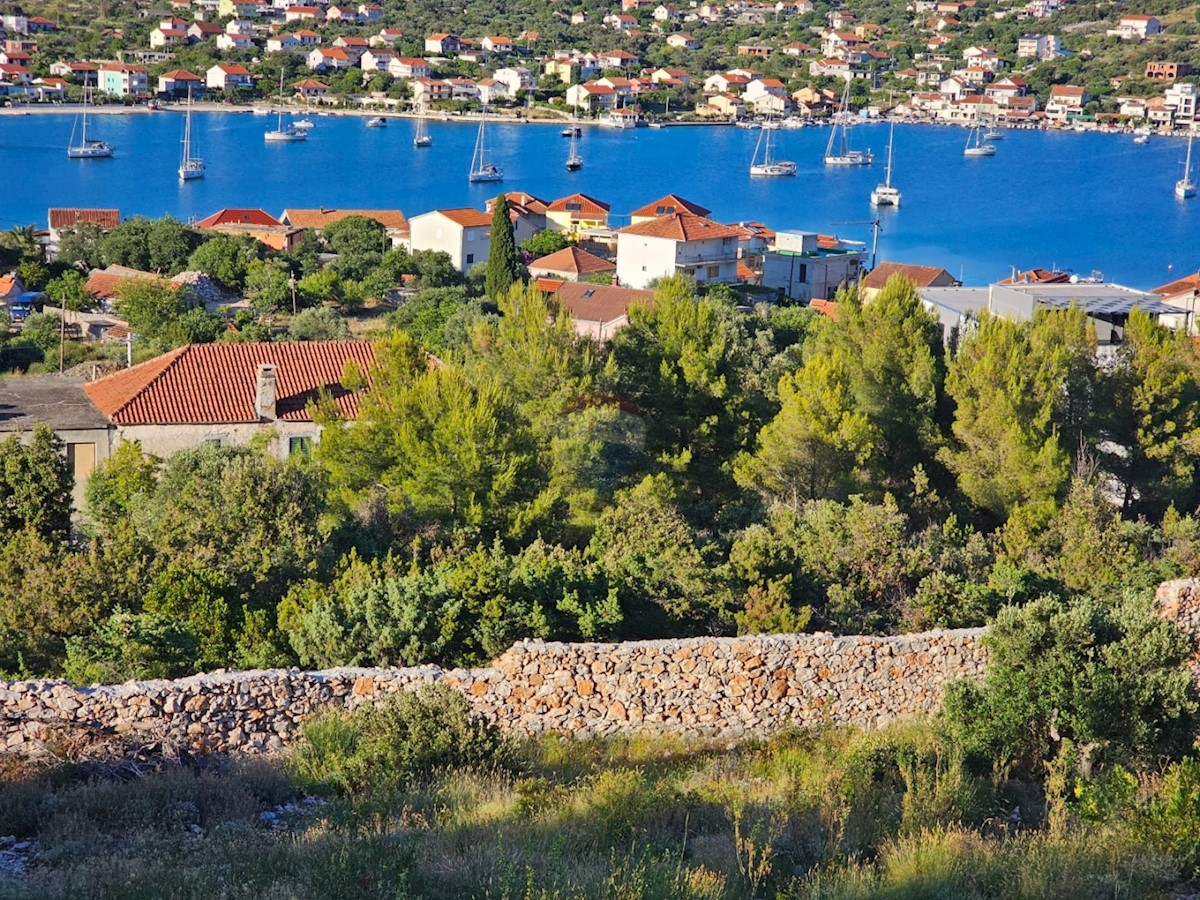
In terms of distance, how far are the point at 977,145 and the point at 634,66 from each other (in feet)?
135

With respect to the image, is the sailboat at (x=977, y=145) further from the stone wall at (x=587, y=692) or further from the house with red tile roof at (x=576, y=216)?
the stone wall at (x=587, y=692)

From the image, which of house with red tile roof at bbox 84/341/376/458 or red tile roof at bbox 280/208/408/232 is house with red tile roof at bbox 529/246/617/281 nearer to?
red tile roof at bbox 280/208/408/232

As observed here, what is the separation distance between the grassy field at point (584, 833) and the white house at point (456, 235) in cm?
4515

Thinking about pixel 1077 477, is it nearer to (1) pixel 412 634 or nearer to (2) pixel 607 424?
(2) pixel 607 424

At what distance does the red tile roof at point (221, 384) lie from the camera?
21734mm

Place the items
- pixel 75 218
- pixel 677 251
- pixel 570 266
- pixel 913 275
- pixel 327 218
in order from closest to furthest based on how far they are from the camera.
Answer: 1. pixel 913 275
2. pixel 677 251
3. pixel 570 266
4. pixel 75 218
5. pixel 327 218

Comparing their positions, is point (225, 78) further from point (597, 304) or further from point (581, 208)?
point (597, 304)

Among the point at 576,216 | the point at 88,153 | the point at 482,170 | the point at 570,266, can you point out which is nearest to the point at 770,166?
the point at 482,170

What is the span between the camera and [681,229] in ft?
158

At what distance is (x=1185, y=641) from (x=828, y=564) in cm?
360

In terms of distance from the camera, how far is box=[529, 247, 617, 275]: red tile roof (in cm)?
4916

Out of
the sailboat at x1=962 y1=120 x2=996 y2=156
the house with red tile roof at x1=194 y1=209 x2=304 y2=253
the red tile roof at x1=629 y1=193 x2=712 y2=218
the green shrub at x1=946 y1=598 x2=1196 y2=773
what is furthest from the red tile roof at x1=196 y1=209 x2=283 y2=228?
the sailboat at x1=962 y1=120 x2=996 y2=156

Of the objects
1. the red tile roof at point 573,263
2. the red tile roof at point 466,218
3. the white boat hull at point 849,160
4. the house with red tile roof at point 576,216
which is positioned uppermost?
the white boat hull at point 849,160

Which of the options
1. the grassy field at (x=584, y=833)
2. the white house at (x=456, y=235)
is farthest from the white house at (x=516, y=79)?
the grassy field at (x=584, y=833)
